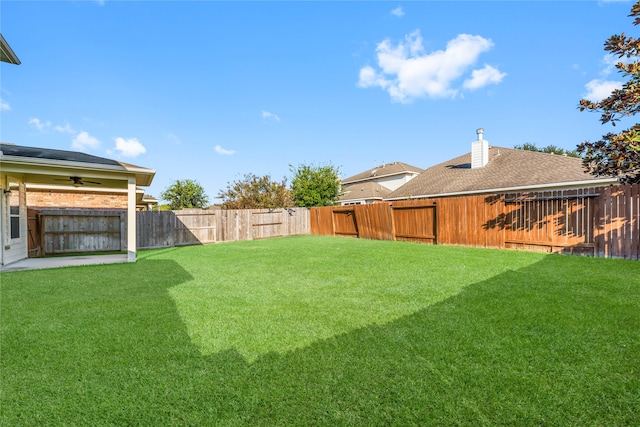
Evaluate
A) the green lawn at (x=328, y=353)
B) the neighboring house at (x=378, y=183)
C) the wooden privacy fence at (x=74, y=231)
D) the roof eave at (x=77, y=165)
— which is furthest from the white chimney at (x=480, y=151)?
the wooden privacy fence at (x=74, y=231)

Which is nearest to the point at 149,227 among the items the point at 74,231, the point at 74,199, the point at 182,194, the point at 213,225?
the point at 74,231

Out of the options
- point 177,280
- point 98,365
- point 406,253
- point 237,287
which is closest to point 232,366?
point 98,365

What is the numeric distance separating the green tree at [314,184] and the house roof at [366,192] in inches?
128

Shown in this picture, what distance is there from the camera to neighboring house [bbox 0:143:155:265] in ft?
25.6

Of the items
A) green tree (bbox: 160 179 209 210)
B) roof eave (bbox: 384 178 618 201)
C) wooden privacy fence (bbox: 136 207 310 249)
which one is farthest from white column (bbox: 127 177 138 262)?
green tree (bbox: 160 179 209 210)

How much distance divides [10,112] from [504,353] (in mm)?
13922

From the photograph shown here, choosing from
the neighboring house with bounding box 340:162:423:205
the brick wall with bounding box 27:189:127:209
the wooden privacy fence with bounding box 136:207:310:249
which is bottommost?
the wooden privacy fence with bounding box 136:207:310:249

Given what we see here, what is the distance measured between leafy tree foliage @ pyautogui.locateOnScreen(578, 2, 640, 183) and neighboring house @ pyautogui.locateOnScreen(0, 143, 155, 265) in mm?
12005

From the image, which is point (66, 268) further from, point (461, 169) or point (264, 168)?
point (461, 169)

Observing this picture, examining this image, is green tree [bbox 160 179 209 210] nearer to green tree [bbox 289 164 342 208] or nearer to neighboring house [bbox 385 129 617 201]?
green tree [bbox 289 164 342 208]

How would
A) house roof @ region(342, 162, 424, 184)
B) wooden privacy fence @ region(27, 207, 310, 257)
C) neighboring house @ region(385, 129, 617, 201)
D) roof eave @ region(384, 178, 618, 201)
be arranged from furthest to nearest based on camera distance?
house roof @ region(342, 162, 424, 184) < neighboring house @ region(385, 129, 617, 201) < roof eave @ region(384, 178, 618, 201) < wooden privacy fence @ region(27, 207, 310, 257)

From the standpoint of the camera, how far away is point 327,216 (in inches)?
705

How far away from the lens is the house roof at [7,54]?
271 inches

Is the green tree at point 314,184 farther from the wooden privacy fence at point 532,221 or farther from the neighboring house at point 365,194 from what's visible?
the wooden privacy fence at point 532,221
